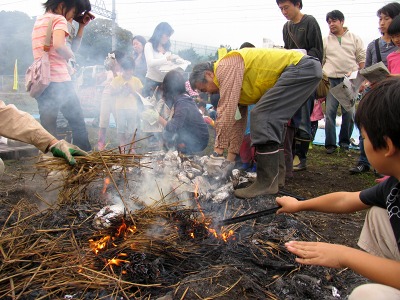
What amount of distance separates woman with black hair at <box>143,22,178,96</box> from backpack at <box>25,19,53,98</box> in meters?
2.46

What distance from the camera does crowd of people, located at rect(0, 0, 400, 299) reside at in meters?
1.79

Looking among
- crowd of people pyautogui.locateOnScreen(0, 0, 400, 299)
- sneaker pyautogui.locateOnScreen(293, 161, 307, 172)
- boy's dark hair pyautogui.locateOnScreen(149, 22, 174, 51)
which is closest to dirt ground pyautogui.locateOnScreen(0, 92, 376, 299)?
sneaker pyautogui.locateOnScreen(293, 161, 307, 172)

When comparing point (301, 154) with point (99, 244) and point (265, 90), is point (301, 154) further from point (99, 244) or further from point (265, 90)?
point (99, 244)

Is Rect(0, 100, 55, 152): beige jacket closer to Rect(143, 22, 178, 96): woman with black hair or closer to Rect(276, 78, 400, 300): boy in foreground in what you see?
Rect(276, 78, 400, 300): boy in foreground

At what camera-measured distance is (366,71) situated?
4.52 m

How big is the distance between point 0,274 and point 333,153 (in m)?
6.36

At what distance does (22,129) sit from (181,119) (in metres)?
2.96

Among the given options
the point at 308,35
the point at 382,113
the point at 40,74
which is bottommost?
the point at 40,74

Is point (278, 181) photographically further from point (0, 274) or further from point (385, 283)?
point (0, 274)

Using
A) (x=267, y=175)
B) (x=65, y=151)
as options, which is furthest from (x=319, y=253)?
(x=267, y=175)

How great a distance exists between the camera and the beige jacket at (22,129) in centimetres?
318

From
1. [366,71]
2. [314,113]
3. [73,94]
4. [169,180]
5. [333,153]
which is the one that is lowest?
[333,153]

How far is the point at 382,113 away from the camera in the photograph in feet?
5.54

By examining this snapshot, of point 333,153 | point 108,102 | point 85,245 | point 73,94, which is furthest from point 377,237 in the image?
point 108,102
